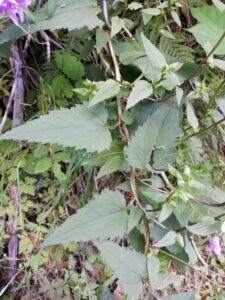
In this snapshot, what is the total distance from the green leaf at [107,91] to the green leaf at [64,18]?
115 mm

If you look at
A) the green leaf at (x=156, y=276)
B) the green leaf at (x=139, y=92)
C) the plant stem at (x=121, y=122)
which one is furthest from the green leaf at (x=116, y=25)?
the green leaf at (x=156, y=276)

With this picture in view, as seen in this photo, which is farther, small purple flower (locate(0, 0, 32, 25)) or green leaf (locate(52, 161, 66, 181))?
green leaf (locate(52, 161, 66, 181))

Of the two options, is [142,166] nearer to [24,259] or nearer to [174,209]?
[174,209]

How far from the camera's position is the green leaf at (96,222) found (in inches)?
29.2

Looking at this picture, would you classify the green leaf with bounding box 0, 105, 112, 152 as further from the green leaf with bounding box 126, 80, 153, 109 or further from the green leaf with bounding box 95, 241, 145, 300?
the green leaf with bounding box 95, 241, 145, 300

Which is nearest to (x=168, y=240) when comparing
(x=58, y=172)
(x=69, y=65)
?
(x=58, y=172)

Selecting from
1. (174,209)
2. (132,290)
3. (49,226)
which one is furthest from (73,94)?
(132,290)

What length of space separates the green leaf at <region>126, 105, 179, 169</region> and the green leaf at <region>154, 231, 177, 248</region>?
13 centimetres

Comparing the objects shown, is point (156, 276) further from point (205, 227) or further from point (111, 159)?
point (111, 159)

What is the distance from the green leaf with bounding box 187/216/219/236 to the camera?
81 cm

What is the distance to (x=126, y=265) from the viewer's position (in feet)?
2.51

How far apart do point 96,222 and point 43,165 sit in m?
0.40

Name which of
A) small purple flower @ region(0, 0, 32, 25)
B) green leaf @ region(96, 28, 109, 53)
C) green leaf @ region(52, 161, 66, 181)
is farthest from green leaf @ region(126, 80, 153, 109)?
green leaf @ region(52, 161, 66, 181)

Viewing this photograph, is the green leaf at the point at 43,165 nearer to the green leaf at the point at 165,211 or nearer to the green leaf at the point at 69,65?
the green leaf at the point at 69,65
